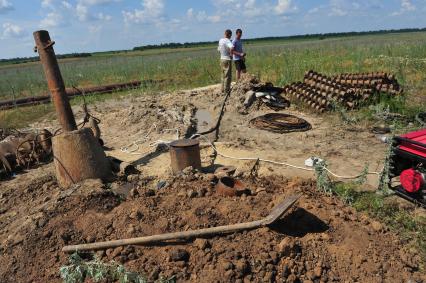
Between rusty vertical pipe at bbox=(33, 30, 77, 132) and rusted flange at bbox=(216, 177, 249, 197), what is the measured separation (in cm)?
256

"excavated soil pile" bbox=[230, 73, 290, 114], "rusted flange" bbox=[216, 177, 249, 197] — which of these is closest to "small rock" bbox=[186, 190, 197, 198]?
"rusted flange" bbox=[216, 177, 249, 197]

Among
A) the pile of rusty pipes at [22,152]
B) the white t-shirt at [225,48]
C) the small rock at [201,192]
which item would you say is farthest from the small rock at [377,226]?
the white t-shirt at [225,48]

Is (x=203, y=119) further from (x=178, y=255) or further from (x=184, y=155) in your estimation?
(x=178, y=255)

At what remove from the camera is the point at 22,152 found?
689 centimetres

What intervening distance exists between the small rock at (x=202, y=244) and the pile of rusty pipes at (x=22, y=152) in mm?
4147

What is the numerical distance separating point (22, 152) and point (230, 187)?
4.36 meters

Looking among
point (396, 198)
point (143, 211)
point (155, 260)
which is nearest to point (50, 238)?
point (143, 211)

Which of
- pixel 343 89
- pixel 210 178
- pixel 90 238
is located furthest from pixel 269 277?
pixel 343 89

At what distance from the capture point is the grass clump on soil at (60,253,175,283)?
3277 mm

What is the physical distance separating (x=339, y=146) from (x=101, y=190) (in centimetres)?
437

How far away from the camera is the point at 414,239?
3900mm

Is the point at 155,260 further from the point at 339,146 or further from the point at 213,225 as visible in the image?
the point at 339,146

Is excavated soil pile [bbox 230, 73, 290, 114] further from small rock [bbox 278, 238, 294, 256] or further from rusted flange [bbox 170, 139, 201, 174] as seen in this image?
small rock [bbox 278, 238, 294, 256]

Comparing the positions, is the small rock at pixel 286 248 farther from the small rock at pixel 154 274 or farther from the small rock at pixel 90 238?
the small rock at pixel 90 238
